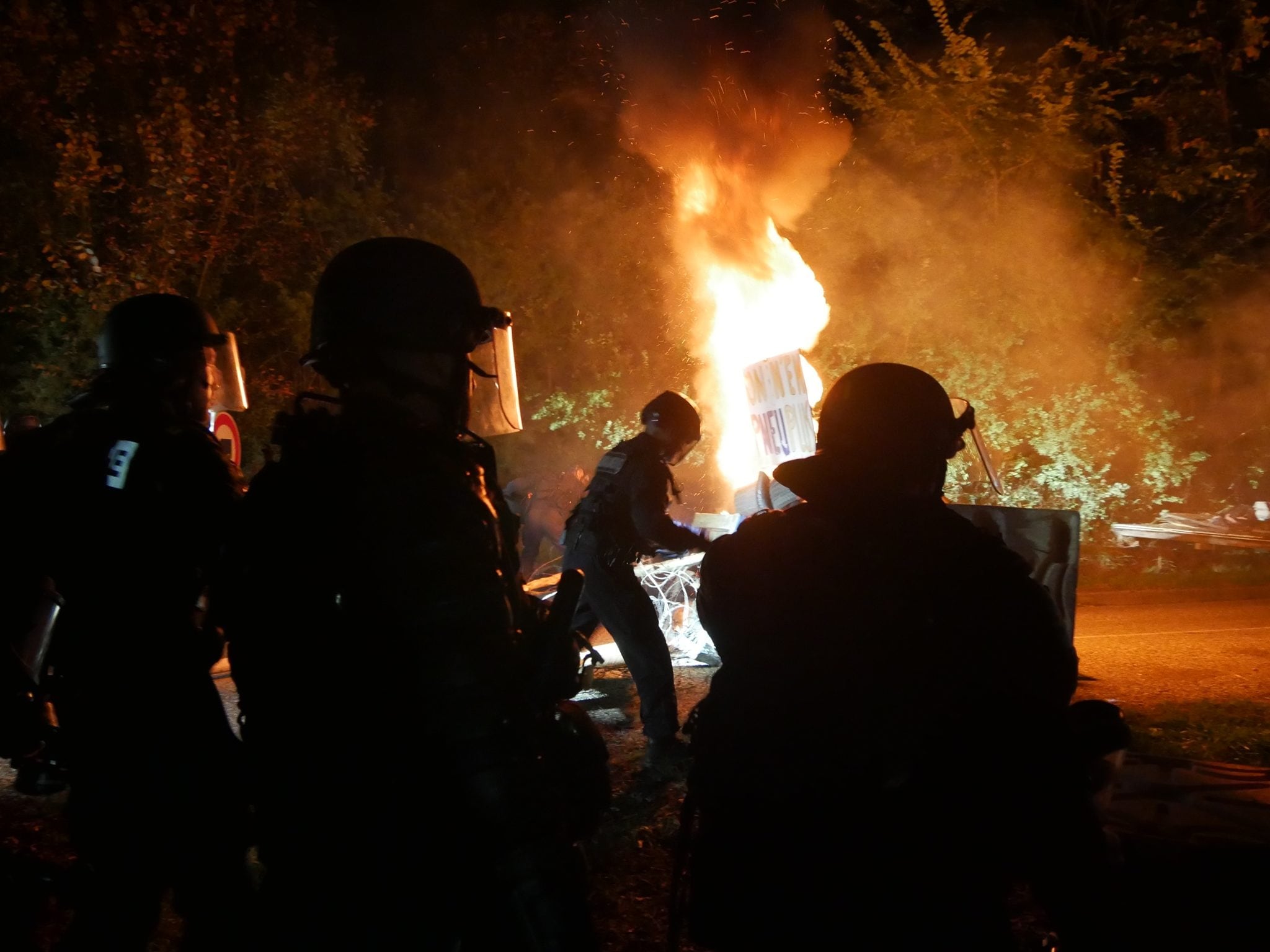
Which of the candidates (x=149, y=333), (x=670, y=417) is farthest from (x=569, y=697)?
(x=670, y=417)

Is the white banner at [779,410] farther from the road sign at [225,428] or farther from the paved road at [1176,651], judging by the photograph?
the road sign at [225,428]

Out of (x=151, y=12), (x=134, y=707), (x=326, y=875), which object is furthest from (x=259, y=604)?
(x=151, y=12)

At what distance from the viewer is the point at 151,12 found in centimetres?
1265

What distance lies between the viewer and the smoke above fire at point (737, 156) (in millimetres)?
9578

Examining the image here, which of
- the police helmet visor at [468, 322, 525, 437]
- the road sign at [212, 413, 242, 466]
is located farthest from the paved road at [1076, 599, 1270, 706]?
the road sign at [212, 413, 242, 466]

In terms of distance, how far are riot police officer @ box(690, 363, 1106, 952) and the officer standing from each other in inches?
135

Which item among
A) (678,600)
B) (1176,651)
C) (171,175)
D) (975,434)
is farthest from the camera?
(171,175)

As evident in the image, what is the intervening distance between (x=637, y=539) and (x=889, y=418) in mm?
3638

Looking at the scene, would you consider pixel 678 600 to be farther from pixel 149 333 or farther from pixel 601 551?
pixel 149 333

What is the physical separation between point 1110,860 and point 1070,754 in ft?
0.93

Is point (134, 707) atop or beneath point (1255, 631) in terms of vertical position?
atop

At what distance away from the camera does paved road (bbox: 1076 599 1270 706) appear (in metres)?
6.16

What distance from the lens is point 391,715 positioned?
5.68 feet

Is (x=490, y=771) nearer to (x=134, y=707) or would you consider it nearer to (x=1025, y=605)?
(x=1025, y=605)
